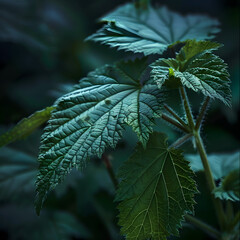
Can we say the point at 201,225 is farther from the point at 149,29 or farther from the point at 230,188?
the point at 149,29

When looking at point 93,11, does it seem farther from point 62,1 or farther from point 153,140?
point 153,140

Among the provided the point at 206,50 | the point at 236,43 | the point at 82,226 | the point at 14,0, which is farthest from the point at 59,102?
the point at 236,43

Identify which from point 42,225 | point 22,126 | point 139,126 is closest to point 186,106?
point 139,126

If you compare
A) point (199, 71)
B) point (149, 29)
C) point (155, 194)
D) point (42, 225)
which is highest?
point (149, 29)

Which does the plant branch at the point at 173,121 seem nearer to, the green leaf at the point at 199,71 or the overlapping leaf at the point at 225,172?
the green leaf at the point at 199,71

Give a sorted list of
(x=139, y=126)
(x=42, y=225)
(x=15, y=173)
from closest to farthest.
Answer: (x=139, y=126), (x=15, y=173), (x=42, y=225)
